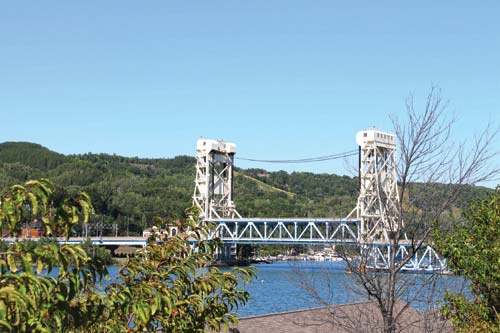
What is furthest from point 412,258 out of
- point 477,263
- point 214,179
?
point 214,179

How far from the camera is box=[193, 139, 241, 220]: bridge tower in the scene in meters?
92.2

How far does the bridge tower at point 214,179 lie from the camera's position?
92.2m

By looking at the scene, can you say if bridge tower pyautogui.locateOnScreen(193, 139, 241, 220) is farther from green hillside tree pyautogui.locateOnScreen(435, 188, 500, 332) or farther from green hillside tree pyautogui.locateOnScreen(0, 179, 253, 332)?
green hillside tree pyautogui.locateOnScreen(0, 179, 253, 332)

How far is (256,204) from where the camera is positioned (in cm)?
15462

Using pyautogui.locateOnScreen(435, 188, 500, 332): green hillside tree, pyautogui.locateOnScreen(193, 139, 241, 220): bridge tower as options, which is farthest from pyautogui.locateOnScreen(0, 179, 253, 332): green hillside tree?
pyautogui.locateOnScreen(193, 139, 241, 220): bridge tower

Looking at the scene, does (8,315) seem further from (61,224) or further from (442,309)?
(442,309)

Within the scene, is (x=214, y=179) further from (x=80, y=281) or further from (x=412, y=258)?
(x=80, y=281)

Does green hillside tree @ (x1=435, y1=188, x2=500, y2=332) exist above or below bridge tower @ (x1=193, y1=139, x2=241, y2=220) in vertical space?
below

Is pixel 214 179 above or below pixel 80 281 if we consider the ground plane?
above

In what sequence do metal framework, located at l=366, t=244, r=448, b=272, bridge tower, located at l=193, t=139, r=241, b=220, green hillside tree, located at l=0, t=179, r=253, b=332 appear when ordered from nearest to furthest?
green hillside tree, located at l=0, t=179, r=253, b=332
metal framework, located at l=366, t=244, r=448, b=272
bridge tower, located at l=193, t=139, r=241, b=220

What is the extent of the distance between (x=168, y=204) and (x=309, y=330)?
373ft

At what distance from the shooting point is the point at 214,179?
9550 centimetres

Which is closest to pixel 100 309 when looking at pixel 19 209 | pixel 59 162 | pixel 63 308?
pixel 63 308

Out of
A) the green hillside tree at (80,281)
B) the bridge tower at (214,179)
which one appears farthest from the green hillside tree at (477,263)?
the bridge tower at (214,179)
